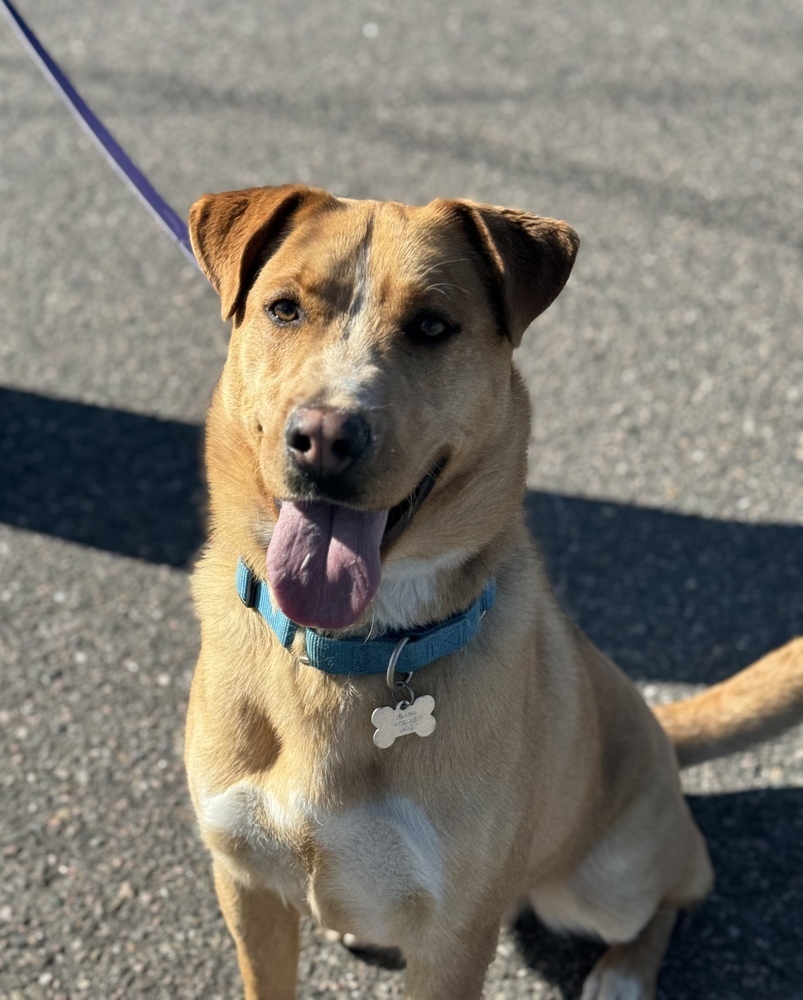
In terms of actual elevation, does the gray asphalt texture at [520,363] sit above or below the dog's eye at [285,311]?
below

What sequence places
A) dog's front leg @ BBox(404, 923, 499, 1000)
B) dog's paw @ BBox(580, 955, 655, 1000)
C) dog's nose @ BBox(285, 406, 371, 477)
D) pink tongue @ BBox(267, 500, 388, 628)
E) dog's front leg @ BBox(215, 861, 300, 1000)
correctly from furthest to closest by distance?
dog's paw @ BBox(580, 955, 655, 1000) → dog's front leg @ BBox(215, 861, 300, 1000) → dog's front leg @ BBox(404, 923, 499, 1000) → pink tongue @ BBox(267, 500, 388, 628) → dog's nose @ BBox(285, 406, 371, 477)

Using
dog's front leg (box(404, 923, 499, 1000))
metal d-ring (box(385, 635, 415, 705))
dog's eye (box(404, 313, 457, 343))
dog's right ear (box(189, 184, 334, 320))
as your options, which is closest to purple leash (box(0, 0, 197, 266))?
dog's right ear (box(189, 184, 334, 320))

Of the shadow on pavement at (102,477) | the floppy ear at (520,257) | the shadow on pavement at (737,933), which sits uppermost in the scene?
the floppy ear at (520,257)

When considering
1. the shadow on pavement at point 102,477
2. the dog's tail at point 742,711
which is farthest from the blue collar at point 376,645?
the shadow on pavement at point 102,477

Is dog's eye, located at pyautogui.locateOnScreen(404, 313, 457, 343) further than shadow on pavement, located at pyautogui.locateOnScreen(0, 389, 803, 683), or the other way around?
shadow on pavement, located at pyautogui.locateOnScreen(0, 389, 803, 683)

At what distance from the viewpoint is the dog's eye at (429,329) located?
2.36 meters

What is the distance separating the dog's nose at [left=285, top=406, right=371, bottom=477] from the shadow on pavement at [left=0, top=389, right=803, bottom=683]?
2196mm

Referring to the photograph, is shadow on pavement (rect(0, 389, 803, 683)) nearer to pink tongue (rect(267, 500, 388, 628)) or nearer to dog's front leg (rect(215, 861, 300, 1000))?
dog's front leg (rect(215, 861, 300, 1000))

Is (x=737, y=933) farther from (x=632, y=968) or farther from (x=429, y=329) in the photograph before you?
(x=429, y=329)

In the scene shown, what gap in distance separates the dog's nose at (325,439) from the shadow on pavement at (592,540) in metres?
2.20

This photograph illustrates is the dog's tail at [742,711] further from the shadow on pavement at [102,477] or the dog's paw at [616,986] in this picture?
the shadow on pavement at [102,477]

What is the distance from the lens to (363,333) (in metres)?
2.31

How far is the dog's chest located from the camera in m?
2.33

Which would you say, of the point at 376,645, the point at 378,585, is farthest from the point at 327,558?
the point at 376,645
